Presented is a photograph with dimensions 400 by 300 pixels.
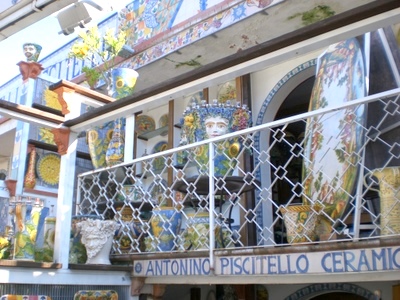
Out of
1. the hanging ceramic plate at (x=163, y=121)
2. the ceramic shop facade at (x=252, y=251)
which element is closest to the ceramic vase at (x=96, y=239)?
the ceramic shop facade at (x=252, y=251)

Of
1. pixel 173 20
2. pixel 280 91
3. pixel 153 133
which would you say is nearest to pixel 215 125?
pixel 280 91

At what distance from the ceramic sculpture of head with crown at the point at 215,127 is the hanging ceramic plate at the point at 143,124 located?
7.36 feet

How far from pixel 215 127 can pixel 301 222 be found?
4.89ft

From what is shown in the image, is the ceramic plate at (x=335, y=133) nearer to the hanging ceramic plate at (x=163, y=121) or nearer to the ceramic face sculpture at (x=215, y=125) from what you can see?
the ceramic face sculpture at (x=215, y=125)

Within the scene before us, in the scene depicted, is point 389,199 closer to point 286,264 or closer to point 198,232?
point 286,264

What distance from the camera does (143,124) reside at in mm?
7184

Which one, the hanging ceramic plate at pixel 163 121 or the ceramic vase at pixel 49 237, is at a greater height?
the hanging ceramic plate at pixel 163 121

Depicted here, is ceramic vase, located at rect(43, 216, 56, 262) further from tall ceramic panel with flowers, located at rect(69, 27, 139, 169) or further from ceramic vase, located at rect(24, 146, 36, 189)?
ceramic vase, located at rect(24, 146, 36, 189)

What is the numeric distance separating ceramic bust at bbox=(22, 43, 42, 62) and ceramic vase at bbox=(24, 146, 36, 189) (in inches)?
59.8

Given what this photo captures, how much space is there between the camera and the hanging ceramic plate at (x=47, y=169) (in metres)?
7.58

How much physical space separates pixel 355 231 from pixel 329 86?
63.7 inches

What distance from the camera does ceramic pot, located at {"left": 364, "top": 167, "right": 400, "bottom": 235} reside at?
3152 mm

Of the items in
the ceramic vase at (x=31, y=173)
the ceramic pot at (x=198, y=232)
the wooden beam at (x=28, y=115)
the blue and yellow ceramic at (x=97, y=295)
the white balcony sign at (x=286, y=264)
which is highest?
the ceramic vase at (x=31, y=173)

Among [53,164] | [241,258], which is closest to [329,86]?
[241,258]
